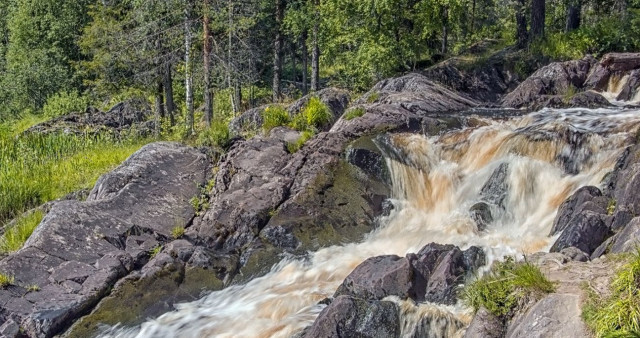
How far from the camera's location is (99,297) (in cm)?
899

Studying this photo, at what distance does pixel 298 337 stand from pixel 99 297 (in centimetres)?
402

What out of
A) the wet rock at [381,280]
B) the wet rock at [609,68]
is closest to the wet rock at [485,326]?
the wet rock at [381,280]

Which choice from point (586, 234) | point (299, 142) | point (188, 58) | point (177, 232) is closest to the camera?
point (586, 234)

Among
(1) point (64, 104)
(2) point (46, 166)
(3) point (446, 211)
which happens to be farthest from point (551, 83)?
(1) point (64, 104)

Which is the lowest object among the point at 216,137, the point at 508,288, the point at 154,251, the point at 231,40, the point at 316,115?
the point at 154,251

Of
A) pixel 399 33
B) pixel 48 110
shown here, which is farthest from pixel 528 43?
pixel 48 110

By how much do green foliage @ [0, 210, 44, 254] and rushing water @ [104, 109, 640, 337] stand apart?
3533mm

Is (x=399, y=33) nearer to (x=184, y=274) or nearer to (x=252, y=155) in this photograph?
(x=252, y=155)

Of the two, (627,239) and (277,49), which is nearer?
(627,239)

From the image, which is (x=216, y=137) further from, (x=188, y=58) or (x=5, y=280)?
(x=188, y=58)

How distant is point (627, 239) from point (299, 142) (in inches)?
318

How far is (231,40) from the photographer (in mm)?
28078

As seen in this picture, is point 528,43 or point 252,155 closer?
point 252,155

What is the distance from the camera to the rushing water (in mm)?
7992
